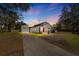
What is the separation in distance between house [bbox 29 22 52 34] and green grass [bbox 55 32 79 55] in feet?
0.37

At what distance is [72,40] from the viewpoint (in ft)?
5.80

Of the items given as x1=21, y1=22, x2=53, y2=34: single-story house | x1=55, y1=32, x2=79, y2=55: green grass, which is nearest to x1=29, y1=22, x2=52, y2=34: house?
x1=21, y1=22, x2=53, y2=34: single-story house

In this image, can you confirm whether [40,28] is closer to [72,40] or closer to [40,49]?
[40,49]

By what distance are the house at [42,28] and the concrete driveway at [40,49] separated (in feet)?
0.27

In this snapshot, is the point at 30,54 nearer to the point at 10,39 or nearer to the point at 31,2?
the point at 10,39

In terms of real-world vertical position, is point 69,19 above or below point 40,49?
above

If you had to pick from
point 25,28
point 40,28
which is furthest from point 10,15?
point 40,28

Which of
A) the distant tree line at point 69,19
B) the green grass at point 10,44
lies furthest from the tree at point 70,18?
the green grass at point 10,44

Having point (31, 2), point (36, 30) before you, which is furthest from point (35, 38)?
point (31, 2)

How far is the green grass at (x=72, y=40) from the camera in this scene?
5.75ft

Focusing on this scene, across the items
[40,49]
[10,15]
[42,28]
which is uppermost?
[10,15]

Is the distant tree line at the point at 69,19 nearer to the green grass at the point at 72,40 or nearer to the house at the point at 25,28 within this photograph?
the green grass at the point at 72,40

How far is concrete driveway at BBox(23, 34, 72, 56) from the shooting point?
176cm

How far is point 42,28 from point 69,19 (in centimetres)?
27
